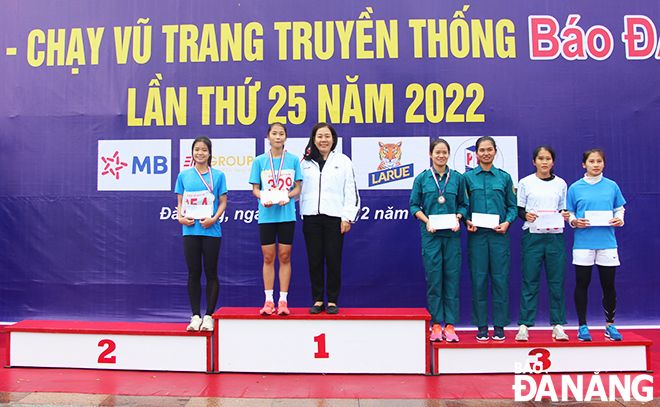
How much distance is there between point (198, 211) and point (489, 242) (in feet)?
7.56

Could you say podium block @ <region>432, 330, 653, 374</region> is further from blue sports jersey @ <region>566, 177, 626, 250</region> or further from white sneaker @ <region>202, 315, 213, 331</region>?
white sneaker @ <region>202, 315, 213, 331</region>

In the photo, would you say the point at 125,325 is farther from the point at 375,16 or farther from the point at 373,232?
the point at 375,16

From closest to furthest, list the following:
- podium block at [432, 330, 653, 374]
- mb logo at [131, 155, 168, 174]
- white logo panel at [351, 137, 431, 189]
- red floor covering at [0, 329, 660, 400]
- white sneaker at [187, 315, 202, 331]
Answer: red floor covering at [0, 329, 660, 400] → podium block at [432, 330, 653, 374] → white sneaker at [187, 315, 202, 331] → white logo panel at [351, 137, 431, 189] → mb logo at [131, 155, 168, 174]

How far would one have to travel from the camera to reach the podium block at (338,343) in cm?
307

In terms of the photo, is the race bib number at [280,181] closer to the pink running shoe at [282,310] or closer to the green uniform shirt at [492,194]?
the pink running shoe at [282,310]

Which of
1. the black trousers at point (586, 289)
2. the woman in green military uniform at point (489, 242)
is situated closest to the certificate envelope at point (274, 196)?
the woman in green military uniform at point (489, 242)

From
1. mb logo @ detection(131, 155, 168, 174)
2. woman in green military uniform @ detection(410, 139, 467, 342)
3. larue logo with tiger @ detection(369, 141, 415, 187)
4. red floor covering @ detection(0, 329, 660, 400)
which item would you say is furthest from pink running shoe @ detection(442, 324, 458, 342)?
mb logo @ detection(131, 155, 168, 174)

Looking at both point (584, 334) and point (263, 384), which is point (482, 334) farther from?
point (263, 384)

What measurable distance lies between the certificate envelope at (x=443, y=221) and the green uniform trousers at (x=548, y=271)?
0.68 metres

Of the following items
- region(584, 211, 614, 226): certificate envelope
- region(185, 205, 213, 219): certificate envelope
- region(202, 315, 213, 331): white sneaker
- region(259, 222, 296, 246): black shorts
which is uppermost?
region(185, 205, 213, 219): certificate envelope

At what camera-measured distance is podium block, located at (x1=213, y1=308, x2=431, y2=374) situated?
307cm

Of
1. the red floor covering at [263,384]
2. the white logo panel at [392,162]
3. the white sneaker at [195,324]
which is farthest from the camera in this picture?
the white logo panel at [392,162]

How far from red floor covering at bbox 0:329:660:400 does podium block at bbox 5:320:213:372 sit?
0.07 m

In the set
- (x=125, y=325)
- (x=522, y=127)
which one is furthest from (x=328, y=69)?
(x=125, y=325)
